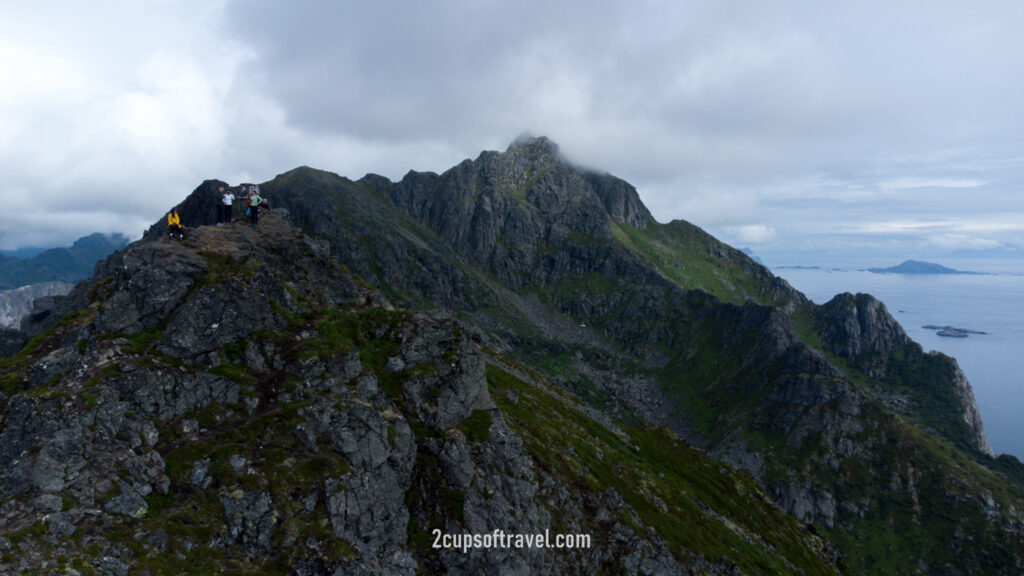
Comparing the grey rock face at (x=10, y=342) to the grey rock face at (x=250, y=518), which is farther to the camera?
the grey rock face at (x=10, y=342)

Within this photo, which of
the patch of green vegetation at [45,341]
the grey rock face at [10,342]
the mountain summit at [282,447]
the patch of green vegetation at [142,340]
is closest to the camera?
the mountain summit at [282,447]

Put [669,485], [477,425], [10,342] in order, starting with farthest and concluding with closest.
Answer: [669,485]
[10,342]
[477,425]

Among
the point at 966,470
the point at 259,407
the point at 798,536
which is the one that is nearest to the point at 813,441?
the point at 966,470

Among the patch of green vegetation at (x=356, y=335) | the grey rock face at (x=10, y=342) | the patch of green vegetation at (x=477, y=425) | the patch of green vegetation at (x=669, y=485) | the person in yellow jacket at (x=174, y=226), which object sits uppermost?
the person in yellow jacket at (x=174, y=226)

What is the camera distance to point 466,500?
46656 millimetres

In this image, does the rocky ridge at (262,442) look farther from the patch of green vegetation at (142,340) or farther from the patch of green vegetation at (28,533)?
the patch of green vegetation at (142,340)

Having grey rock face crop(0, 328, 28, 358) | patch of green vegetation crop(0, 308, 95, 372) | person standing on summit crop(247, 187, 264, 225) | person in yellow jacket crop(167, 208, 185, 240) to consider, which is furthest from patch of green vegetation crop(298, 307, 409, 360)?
grey rock face crop(0, 328, 28, 358)

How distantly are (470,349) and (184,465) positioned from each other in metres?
33.0

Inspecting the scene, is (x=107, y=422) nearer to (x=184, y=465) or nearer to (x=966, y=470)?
(x=184, y=465)

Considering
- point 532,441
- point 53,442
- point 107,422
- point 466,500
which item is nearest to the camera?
point 53,442

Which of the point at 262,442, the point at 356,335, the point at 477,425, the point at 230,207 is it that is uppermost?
the point at 230,207

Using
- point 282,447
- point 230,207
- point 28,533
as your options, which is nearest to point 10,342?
point 230,207

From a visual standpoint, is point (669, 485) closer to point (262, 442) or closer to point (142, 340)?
point (262, 442)

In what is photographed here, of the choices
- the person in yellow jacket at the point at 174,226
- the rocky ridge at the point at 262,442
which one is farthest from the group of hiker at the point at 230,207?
the person in yellow jacket at the point at 174,226
